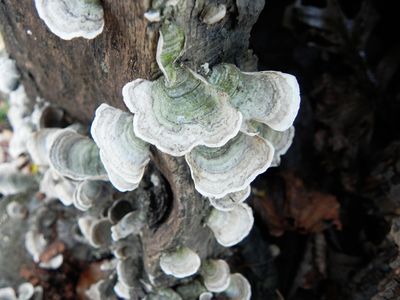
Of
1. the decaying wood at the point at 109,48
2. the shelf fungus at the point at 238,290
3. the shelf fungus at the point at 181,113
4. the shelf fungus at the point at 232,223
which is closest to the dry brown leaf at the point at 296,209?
the shelf fungus at the point at 238,290

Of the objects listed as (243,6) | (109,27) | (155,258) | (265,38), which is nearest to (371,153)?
(265,38)

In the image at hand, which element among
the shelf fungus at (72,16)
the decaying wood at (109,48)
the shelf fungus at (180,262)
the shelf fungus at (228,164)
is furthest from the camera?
the shelf fungus at (180,262)

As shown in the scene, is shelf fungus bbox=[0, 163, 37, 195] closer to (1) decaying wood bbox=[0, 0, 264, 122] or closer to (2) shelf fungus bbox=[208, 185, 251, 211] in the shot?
(1) decaying wood bbox=[0, 0, 264, 122]

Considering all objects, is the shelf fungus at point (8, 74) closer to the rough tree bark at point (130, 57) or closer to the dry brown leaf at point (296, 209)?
the rough tree bark at point (130, 57)

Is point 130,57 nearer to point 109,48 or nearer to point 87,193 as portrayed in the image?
point 109,48

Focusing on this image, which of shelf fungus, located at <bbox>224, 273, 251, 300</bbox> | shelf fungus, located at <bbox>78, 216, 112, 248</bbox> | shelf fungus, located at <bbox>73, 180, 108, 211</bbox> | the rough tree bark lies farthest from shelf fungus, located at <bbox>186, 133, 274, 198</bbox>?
shelf fungus, located at <bbox>78, 216, 112, 248</bbox>
